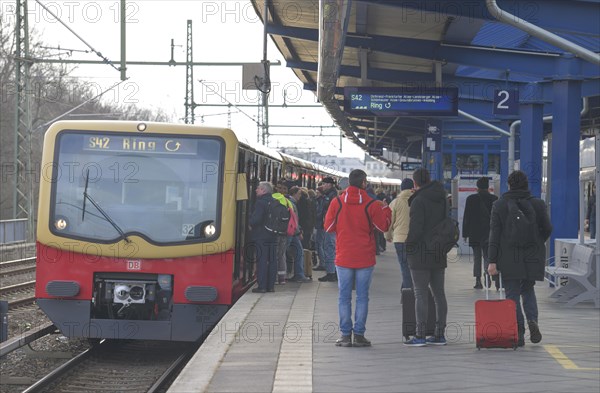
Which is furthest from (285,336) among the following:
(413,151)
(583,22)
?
(413,151)

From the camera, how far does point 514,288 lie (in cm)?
1038

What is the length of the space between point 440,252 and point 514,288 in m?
0.83

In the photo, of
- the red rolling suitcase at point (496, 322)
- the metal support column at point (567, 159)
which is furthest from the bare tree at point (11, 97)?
the red rolling suitcase at point (496, 322)

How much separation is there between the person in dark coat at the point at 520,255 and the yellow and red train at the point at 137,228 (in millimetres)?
3291

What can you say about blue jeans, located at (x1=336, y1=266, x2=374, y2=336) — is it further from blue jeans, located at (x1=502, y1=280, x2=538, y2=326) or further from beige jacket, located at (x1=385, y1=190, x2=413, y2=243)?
beige jacket, located at (x1=385, y1=190, x2=413, y2=243)

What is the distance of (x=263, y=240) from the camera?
50.5 ft

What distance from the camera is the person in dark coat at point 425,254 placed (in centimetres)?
1014

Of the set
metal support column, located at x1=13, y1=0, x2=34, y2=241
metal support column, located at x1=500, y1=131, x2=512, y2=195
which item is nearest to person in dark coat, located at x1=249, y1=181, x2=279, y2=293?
metal support column, located at x1=500, y1=131, x2=512, y2=195

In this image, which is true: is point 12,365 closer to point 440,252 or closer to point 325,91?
point 440,252

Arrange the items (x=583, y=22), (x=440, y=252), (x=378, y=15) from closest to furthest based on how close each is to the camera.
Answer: (x=440, y=252) → (x=583, y=22) → (x=378, y=15)

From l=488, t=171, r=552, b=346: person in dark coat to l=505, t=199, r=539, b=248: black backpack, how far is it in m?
0.03

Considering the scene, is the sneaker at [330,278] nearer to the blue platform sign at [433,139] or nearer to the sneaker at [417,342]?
the sneaker at [417,342]

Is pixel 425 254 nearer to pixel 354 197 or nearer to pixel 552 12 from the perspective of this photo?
pixel 354 197

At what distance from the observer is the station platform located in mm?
8164
